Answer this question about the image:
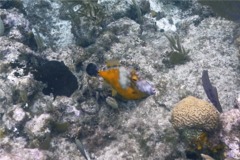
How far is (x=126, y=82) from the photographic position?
4090 mm

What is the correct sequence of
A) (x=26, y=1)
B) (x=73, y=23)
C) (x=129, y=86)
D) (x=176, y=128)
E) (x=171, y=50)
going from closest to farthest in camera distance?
(x=176, y=128) < (x=129, y=86) < (x=171, y=50) < (x=73, y=23) < (x=26, y=1)

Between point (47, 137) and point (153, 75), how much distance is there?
2117 millimetres

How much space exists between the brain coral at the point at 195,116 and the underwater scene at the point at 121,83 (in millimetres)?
13

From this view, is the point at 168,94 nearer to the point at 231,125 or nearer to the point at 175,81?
the point at 175,81

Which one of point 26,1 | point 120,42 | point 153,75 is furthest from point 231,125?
point 26,1

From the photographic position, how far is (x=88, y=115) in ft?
15.2

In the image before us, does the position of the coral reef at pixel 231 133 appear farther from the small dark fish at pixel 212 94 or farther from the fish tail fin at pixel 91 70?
the fish tail fin at pixel 91 70

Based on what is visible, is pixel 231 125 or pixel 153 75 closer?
pixel 231 125

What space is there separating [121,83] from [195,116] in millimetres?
1138

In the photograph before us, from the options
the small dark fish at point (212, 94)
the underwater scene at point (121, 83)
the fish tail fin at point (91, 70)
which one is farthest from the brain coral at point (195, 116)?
the fish tail fin at point (91, 70)

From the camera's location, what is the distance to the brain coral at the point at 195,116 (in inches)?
143

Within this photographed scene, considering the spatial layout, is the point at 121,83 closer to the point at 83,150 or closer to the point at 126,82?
Answer: the point at 126,82

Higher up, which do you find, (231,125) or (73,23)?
(231,125)

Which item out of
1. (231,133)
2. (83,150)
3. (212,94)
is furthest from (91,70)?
(231,133)
